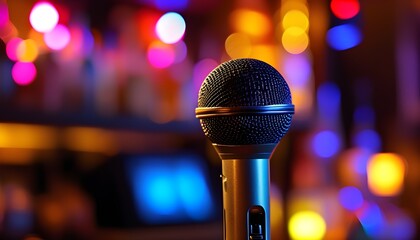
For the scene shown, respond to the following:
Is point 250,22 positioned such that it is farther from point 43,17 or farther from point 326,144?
point 43,17

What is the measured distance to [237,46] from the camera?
8.03ft

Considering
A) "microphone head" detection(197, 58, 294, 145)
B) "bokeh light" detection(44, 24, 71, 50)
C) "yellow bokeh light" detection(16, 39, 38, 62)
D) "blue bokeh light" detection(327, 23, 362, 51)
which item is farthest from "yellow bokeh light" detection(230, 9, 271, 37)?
"microphone head" detection(197, 58, 294, 145)

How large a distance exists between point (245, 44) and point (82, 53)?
78cm

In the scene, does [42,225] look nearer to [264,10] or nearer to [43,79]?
[43,79]

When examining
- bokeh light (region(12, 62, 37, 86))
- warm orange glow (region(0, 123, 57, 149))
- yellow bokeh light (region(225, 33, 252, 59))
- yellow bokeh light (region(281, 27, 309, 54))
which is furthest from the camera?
yellow bokeh light (region(281, 27, 309, 54))

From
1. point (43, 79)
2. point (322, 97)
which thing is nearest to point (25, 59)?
point (43, 79)

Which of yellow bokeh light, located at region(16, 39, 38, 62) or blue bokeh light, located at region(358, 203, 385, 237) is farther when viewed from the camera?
blue bokeh light, located at region(358, 203, 385, 237)

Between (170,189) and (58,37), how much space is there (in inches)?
25.9

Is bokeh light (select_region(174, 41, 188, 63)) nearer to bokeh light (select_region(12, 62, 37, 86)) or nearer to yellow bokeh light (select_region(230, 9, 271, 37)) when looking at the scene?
yellow bokeh light (select_region(230, 9, 271, 37))

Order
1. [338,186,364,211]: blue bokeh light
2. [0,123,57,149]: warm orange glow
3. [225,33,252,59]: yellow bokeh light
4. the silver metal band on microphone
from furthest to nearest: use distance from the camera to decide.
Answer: [338,186,364,211]: blue bokeh light
[225,33,252,59]: yellow bokeh light
[0,123,57,149]: warm orange glow
the silver metal band on microphone

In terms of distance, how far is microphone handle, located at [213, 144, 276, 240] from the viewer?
2.11ft

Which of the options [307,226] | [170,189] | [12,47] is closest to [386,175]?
[307,226]

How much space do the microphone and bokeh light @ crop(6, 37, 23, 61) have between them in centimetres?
134

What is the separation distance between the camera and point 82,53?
1.94 meters
